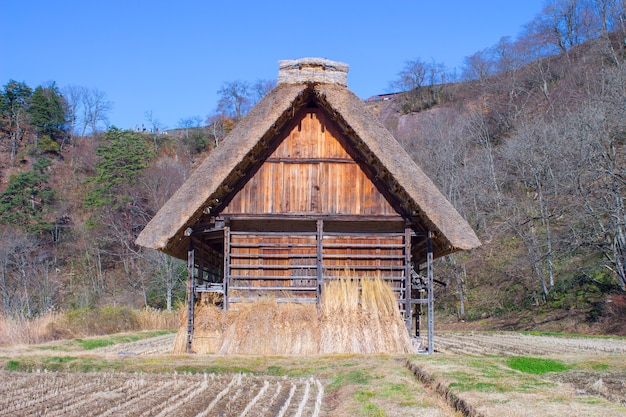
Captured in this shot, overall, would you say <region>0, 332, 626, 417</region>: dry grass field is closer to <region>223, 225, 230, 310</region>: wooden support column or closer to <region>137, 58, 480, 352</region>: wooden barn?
<region>223, 225, 230, 310</region>: wooden support column

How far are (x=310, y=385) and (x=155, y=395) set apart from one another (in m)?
2.36

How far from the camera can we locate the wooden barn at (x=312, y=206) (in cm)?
1509

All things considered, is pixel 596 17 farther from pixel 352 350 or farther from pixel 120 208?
pixel 352 350

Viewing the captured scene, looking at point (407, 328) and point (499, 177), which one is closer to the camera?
point (407, 328)

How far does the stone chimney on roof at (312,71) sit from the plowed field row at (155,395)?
7.57 metres

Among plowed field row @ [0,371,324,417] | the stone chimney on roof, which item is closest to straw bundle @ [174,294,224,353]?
plowed field row @ [0,371,324,417]

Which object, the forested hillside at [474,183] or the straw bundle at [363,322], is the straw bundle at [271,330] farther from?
the forested hillside at [474,183]

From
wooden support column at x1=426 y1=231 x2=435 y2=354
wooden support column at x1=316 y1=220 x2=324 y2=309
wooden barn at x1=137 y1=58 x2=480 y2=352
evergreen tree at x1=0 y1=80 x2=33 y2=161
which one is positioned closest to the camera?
wooden support column at x1=426 y1=231 x2=435 y2=354

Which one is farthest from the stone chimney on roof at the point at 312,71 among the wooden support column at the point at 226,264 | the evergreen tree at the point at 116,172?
the evergreen tree at the point at 116,172

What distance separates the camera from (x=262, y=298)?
577 inches

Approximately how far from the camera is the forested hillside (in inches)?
1072

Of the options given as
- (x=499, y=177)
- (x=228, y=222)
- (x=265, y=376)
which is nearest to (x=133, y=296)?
(x=499, y=177)

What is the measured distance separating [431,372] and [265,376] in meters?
3.00

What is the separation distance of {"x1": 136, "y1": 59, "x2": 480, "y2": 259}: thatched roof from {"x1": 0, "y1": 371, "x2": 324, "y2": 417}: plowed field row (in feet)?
13.9
